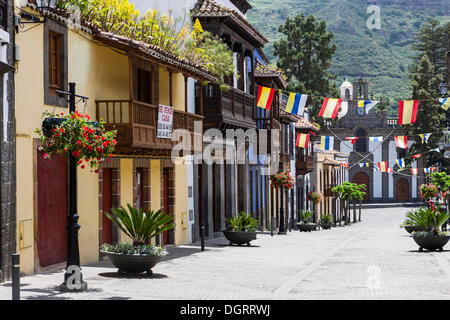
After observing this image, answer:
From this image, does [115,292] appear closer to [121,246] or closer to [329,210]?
[121,246]

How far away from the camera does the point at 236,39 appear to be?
31109mm

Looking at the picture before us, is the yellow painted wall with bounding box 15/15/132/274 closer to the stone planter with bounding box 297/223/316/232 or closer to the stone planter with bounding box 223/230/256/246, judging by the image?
the stone planter with bounding box 223/230/256/246

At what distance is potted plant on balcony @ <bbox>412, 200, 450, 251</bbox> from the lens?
80.4 feet

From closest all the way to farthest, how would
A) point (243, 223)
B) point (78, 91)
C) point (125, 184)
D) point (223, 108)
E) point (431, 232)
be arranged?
point (78, 91) → point (125, 184) → point (431, 232) → point (243, 223) → point (223, 108)

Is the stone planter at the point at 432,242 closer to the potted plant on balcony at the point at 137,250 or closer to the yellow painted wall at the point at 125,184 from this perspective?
the yellow painted wall at the point at 125,184

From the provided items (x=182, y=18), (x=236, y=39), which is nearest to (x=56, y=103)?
(x=182, y=18)

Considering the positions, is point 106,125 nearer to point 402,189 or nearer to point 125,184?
point 125,184

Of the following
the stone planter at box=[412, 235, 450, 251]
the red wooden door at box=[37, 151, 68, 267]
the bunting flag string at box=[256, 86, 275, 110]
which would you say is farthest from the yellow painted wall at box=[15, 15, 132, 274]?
the bunting flag string at box=[256, 86, 275, 110]

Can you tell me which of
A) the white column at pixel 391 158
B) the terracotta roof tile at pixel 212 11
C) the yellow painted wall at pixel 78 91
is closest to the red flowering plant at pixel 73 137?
the yellow painted wall at pixel 78 91

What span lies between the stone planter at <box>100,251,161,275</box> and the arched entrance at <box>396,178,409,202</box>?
85.6m

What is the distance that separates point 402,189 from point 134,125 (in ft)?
273

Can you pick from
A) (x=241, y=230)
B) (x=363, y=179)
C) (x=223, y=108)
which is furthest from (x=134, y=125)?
(x=363, y=179)

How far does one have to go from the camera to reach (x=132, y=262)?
15984 millimetres
